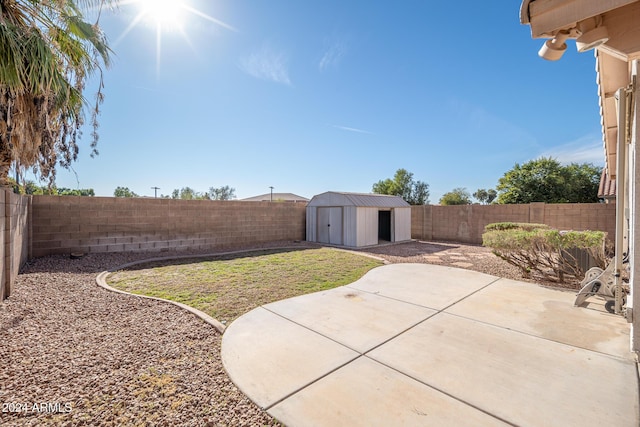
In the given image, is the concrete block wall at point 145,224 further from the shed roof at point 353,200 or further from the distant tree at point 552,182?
the distant tree at point 552,182

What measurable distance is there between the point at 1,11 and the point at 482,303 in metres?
8.03

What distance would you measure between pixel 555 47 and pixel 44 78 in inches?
257

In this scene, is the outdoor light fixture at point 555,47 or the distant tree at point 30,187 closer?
the outdoor light fixture at point 555,47

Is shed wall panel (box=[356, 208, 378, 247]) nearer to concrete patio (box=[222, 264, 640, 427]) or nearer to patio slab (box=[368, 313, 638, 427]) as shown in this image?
concrete patio (box=[222, 264, 640, 427])

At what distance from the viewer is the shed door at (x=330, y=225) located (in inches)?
452

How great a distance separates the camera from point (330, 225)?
38.9 feet

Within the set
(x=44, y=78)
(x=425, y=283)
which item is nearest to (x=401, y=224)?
(x=425, y=283)

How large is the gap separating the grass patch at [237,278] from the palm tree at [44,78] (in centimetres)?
283

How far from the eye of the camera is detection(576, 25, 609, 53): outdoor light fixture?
190cm

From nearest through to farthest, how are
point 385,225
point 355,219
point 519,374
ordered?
point 519,374 < point 355,219 < point 385,225

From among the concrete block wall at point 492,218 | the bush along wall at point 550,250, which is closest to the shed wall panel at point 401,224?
the concrete block wall at point 492,218

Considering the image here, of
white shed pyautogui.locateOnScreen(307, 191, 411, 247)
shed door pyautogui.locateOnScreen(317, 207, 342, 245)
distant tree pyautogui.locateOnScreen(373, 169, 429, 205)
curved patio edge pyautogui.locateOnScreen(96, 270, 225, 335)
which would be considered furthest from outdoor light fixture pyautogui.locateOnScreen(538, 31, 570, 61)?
distant tree pyautogui.locateOnScreen(373, 169, 429, 205)

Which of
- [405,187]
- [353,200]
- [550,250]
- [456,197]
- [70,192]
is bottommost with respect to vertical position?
[550,250]

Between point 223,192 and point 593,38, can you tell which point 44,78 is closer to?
point 593,38
